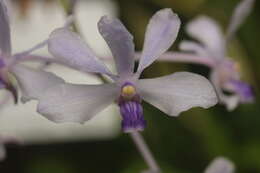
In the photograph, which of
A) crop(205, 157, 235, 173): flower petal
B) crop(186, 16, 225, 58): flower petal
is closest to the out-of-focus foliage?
crop(186, 16, 225, 58): flower petal

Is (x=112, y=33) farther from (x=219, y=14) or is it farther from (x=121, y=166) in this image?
(x=121, y=166)

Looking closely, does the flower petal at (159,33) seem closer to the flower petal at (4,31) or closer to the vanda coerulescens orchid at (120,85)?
the vanda coerulescens orchid at (120,85)

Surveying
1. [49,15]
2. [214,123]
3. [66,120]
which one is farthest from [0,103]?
[49,15]

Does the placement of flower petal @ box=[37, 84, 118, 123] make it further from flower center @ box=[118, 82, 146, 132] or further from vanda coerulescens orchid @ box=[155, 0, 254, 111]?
vanda coerulescens orchid @ box=[155, 0, 254, 111]

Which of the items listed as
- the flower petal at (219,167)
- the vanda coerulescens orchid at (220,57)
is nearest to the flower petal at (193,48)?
the vanda coerulescens orchid at (220,57)

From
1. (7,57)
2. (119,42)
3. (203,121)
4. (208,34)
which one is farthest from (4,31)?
(203,121)
